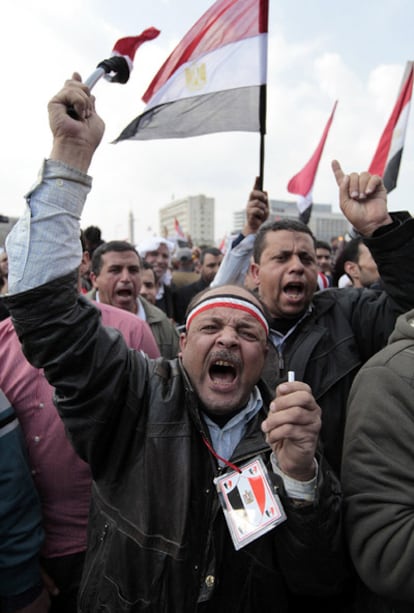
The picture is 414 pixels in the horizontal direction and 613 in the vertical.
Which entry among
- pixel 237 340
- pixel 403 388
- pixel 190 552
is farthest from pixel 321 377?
pixel 190 552

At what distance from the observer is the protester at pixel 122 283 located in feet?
11.5

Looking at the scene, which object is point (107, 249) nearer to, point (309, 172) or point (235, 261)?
point (235, 261)

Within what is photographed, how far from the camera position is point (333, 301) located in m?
2.44

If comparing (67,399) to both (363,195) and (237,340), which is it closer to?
(237,340)

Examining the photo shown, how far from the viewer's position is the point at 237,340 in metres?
1.66

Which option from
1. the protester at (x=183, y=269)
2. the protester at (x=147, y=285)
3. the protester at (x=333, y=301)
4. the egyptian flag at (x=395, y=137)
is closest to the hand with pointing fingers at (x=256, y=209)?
the protester at (x=333, y=301)

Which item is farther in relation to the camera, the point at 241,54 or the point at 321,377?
the point at 241,54

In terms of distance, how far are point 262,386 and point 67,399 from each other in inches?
32.5

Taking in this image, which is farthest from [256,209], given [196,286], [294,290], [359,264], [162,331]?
[196,286]

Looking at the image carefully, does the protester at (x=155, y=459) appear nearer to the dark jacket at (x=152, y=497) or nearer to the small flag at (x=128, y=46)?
the dark jacket at (x=152, y=497)

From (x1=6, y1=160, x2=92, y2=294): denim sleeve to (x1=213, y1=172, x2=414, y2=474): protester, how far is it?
4.10 ft

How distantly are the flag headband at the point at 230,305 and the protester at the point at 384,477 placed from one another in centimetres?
54

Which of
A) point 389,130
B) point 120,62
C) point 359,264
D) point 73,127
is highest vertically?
point 389,130

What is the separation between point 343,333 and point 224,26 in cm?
225
